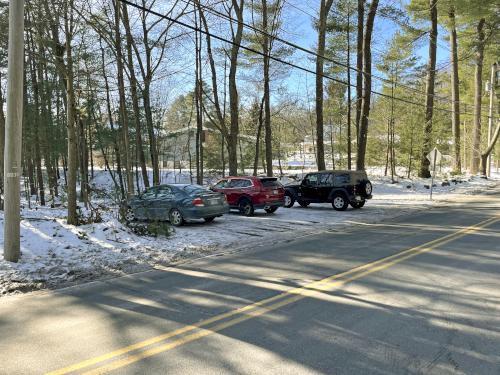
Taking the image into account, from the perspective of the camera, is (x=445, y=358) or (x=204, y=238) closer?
(x=445, y=358)

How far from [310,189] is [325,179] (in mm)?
887

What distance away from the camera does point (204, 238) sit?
1148cm

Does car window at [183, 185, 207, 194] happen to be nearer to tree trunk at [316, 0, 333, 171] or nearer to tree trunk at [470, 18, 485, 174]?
tree trunk at [316, 0, 333, 171]

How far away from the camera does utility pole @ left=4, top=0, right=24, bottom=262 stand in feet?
25.3

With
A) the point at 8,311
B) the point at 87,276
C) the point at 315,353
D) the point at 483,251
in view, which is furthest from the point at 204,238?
the point at 315,353

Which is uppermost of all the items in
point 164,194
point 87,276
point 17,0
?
point 17,0

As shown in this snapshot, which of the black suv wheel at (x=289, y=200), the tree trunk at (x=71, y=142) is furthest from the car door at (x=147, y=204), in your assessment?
A: the black suv wheel at (x=289, y=200)

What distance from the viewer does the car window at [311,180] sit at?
61.8 ft

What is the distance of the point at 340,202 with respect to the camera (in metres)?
18.2

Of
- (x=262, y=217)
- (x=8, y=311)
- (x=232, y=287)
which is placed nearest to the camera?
(x=8, y=311)

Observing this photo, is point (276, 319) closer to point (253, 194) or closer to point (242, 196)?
point (253, 194)

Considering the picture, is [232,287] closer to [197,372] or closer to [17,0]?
[197,372]

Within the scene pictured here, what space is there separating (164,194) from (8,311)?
8.34 meters

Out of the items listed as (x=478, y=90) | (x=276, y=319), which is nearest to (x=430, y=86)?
(x=478, y=90)
